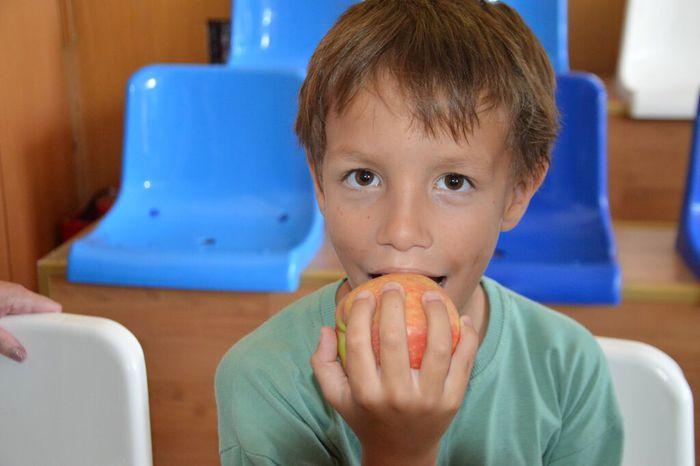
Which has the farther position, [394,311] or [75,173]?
[75,173]

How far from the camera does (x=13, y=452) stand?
1.01m

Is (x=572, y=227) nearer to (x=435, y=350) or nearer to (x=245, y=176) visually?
(x=245, y=176)

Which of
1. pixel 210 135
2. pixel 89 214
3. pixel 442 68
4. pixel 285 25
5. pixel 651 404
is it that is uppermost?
pixel 442 68

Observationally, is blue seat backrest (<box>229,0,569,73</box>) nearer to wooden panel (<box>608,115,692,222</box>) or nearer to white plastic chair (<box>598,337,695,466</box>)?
wooden panel (<box>608,115,692,222</box>)

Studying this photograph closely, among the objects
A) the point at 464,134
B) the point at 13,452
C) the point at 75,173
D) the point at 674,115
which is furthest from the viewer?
the point at 75,173

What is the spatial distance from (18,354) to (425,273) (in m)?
0.46

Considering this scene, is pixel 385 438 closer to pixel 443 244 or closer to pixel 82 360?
pixel 443 244

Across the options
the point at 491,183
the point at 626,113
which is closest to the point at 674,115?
the point at 626,113

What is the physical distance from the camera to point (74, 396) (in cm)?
98

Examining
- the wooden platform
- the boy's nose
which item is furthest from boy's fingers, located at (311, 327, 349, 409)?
the wooden platform

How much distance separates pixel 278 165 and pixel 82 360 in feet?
4.18

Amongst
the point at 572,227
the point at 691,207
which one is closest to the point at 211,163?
the point at 572,227

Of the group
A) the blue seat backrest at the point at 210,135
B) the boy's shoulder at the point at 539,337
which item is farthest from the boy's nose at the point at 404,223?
the blue seat backrest at the point at 210,135

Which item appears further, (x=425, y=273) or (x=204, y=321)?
(x=204, y=321)
